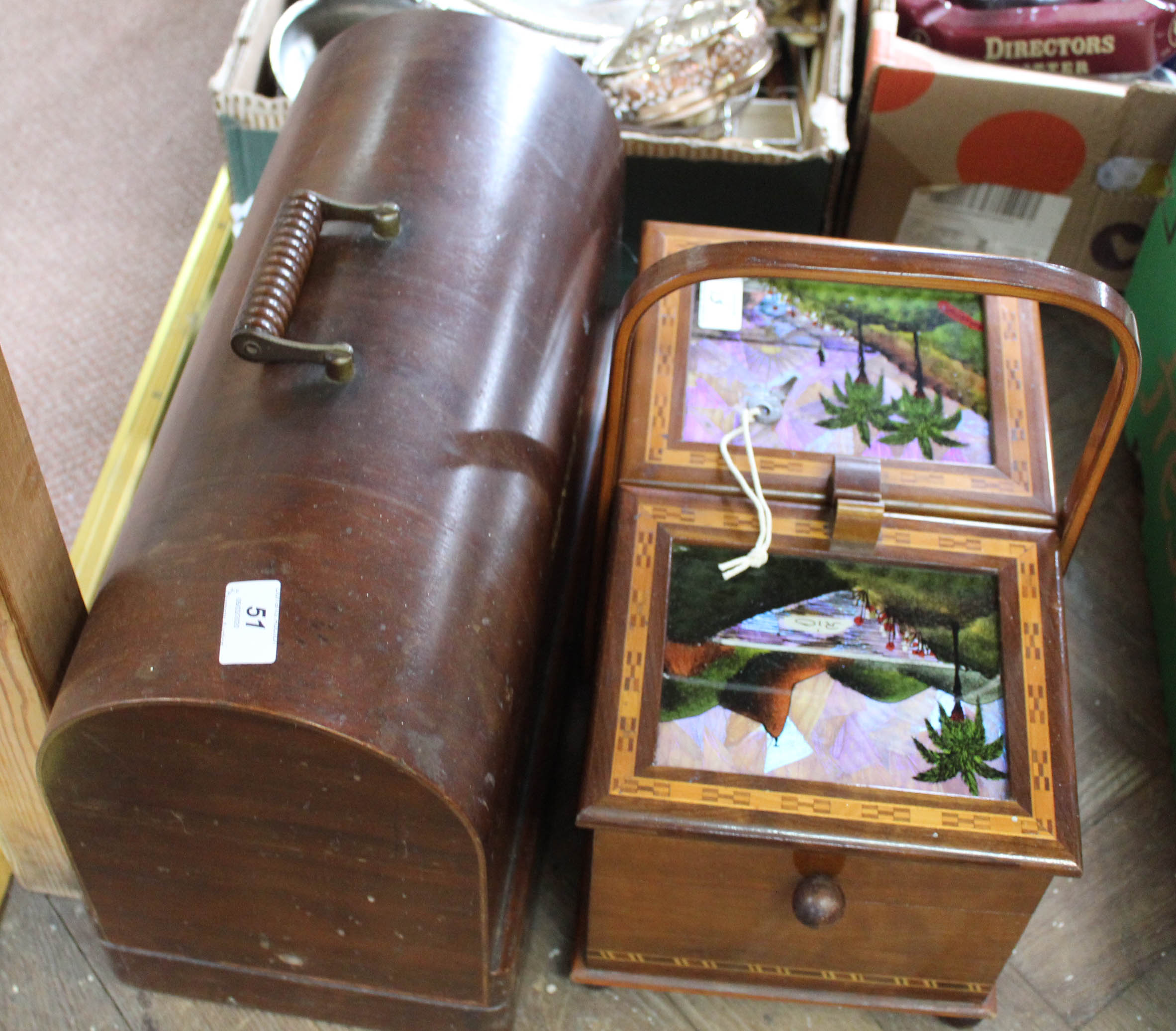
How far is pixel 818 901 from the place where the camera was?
35.9 inches

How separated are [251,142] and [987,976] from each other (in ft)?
3.71

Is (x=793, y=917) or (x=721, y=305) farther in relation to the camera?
(x=721, y=305)

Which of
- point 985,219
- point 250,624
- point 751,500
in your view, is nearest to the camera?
point 250,624

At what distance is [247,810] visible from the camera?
2.77 feet

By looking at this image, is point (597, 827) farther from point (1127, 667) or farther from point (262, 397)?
point (1127, 667)

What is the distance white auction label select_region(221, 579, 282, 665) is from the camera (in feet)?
2.48

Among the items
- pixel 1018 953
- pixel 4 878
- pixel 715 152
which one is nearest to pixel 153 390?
pixel 4 878

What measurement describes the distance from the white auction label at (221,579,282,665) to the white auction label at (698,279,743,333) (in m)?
0.49

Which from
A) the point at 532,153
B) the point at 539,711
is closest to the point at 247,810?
the point at 539,711

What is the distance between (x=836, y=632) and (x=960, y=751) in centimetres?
12

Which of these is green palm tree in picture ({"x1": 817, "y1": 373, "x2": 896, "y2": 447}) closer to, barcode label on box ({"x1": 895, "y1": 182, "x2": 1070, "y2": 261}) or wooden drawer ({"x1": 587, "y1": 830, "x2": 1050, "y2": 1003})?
wooden drawer ({"x1": 587, "y1": 830, "x2": 1050, "y2": 1003})

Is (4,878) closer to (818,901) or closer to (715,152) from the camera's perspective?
(818,901)

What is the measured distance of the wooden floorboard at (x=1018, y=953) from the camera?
1.08 metres

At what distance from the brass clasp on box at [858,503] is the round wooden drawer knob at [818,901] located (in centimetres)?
25
